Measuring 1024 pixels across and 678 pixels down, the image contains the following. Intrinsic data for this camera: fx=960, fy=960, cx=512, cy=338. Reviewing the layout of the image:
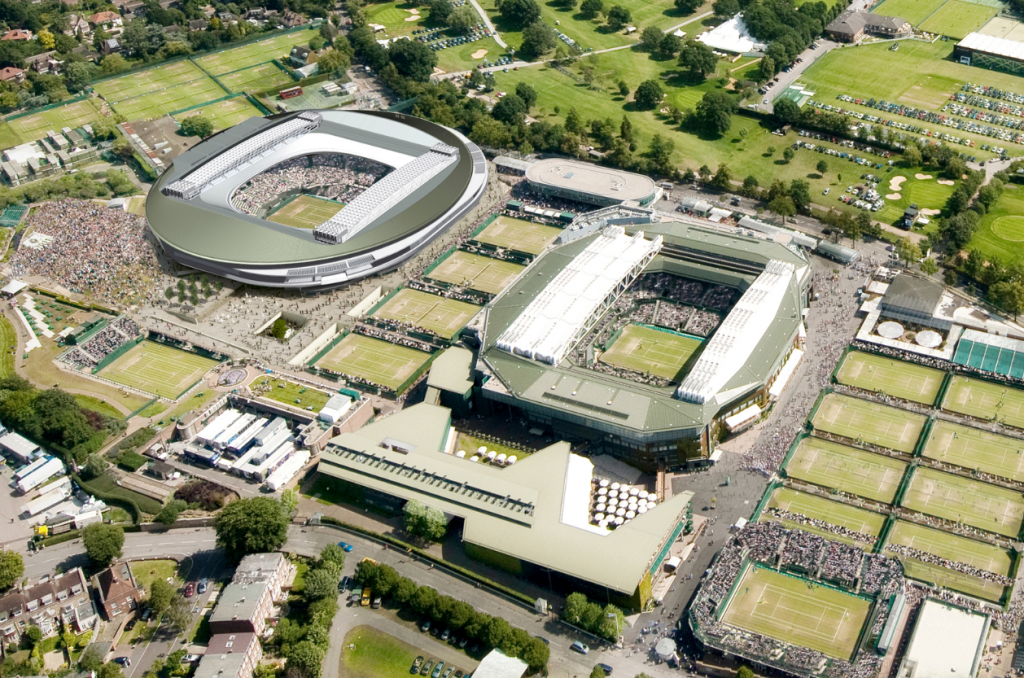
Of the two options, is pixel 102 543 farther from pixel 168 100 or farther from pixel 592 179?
pixel 168 100

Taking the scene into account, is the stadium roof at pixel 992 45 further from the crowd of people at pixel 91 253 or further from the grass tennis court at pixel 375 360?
the crowd of people at pixel 91 253

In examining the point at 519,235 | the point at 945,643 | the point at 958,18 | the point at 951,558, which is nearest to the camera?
the point at 945,643

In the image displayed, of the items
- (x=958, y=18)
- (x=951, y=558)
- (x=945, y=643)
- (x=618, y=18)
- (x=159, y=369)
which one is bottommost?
(x=159, y=369)

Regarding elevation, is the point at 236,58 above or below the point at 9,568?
above

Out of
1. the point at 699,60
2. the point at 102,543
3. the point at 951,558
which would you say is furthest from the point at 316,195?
the point at 951,558

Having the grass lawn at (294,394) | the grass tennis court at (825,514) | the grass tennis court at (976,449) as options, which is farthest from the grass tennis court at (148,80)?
the grass tennis court at (976,449)

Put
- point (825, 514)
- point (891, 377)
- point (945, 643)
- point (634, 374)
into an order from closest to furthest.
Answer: point (945, 643), point (825, 514), point (891, 377), point (634, 374)
